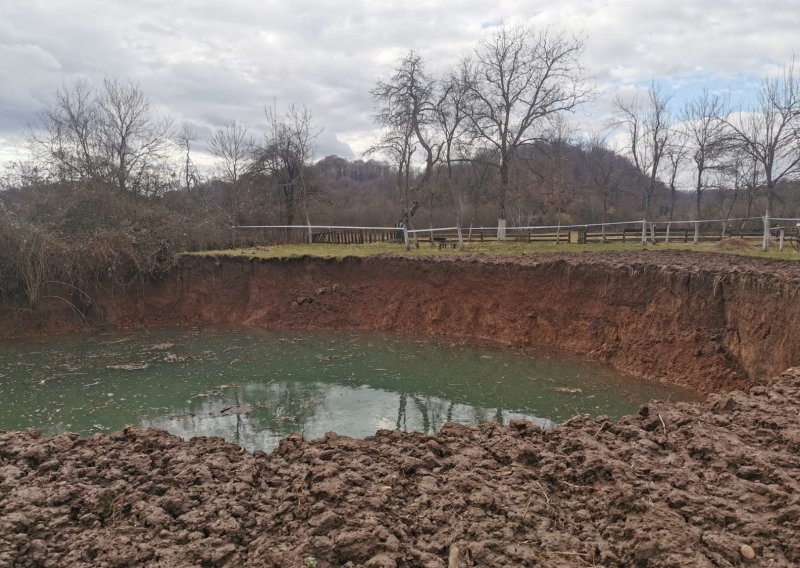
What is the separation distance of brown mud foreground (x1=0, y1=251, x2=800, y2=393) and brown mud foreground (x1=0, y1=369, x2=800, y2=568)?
5705 mm

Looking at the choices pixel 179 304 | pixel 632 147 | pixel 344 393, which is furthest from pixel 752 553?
pixel 632 147

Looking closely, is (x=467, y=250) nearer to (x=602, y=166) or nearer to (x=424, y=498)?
(x=424, y=498)

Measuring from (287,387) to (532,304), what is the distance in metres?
7.58

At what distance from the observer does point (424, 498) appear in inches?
149

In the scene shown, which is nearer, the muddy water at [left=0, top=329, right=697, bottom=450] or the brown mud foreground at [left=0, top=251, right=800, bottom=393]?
the muddy water at [left=0, top=329, right=697, bottom=450]

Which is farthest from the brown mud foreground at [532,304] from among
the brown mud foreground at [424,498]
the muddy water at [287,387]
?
the brown mud foreground at [424,498]

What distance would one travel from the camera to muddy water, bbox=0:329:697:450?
807 centimetres

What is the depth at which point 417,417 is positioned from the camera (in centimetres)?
841

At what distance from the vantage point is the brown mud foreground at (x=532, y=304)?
9883 millimetres

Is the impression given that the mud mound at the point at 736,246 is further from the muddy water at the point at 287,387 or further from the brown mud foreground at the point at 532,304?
the muddy water at the point at 287,387

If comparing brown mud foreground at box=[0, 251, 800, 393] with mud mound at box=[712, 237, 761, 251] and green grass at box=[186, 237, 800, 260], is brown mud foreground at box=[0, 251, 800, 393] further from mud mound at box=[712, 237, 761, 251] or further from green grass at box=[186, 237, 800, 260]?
mud mound at box=[712, 237, 761, 251]

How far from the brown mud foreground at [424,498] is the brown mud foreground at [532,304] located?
5.71 meters

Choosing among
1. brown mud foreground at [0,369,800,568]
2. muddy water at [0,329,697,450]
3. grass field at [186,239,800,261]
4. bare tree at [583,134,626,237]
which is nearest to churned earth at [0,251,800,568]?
brown mud foreground at [0,369,800,568]

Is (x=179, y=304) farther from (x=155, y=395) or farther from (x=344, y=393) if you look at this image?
(x=344, y=393)
